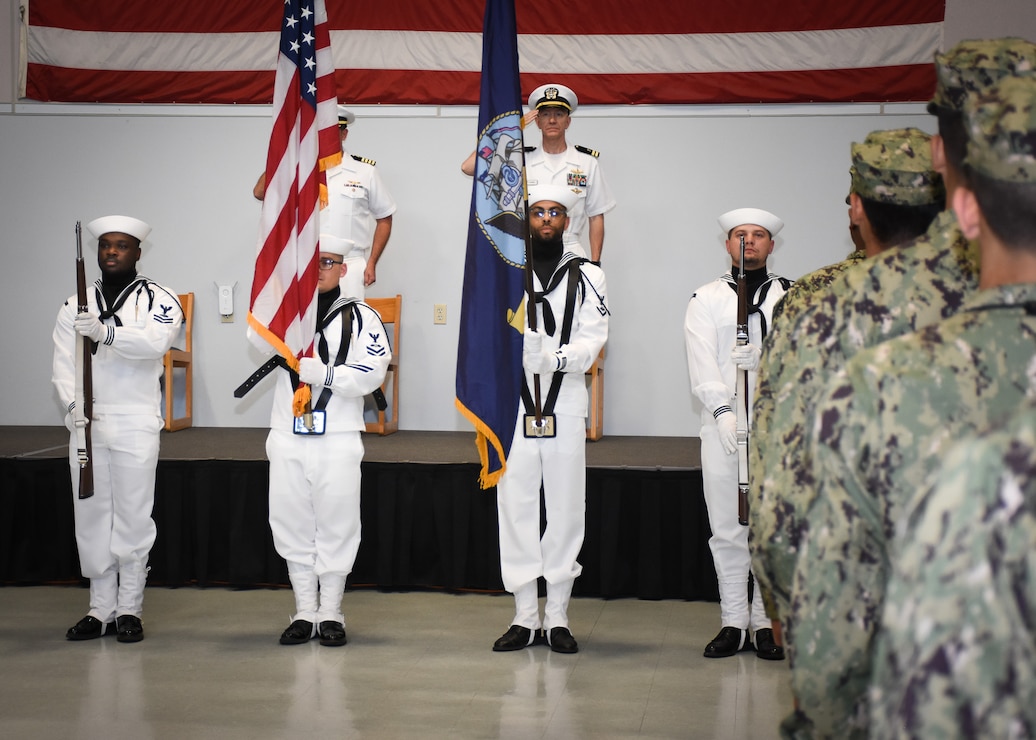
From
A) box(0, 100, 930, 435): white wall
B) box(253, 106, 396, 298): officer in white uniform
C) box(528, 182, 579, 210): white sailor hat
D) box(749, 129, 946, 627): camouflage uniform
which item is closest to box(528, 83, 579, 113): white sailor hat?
box(0, 100, 930, 435): white wall

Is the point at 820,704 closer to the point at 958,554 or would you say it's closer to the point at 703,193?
the point at 958,554

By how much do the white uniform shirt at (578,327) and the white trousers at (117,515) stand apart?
68.2 inches

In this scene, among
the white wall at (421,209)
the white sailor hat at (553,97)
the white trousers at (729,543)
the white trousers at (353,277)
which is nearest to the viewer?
the white trousers at (729,543)

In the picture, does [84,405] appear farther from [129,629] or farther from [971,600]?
[971,600]

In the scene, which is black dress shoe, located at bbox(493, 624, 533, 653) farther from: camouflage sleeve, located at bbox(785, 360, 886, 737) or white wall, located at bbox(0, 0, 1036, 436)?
camouflage sleeve, located at bbox(785, 360, 886, 737)

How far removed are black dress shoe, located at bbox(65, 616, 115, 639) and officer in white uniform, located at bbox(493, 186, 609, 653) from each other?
1.72 meters

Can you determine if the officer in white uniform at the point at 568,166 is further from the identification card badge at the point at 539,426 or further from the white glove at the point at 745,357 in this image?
the white glove at the point at 745,357

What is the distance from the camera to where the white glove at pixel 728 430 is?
15.3 ft

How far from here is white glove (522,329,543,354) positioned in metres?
4.55

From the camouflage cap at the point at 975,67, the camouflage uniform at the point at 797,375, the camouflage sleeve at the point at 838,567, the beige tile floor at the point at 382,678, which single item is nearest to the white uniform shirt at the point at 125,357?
the beige tile floor at the point at 382,678

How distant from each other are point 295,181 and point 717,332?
1.95 meters

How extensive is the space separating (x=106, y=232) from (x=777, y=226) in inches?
118

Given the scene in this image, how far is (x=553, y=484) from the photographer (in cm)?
484

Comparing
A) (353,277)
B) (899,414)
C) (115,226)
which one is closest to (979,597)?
(899,414)
